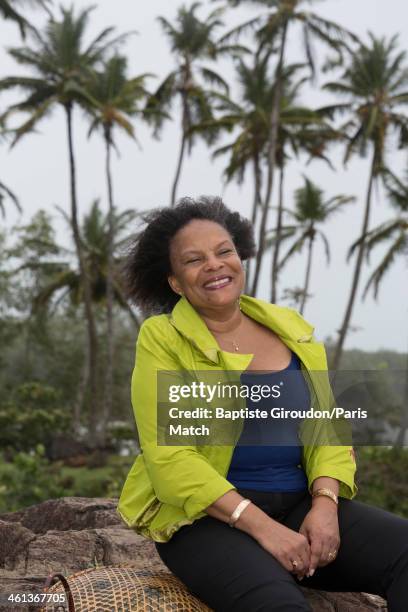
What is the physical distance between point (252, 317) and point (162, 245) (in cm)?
45

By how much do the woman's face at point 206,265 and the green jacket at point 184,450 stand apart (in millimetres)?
81

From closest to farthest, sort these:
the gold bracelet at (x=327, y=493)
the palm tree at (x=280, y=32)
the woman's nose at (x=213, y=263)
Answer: the gold bracelet at (x=327, y=493) → the woman's nose at (x=213, y=263) → the palm tree at (x=280, y=32)

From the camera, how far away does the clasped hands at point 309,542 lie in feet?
7.45

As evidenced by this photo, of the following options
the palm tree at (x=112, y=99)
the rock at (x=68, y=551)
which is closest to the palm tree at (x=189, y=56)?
the palm tree at (x=112, y=99)

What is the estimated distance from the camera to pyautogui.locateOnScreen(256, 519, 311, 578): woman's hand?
2262 millimetres

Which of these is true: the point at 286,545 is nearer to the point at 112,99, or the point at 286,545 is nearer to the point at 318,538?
the point at 318,538

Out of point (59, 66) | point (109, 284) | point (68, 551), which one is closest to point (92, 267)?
point (109, 284)

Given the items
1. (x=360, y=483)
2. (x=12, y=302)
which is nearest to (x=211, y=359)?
(x=360, y=483)

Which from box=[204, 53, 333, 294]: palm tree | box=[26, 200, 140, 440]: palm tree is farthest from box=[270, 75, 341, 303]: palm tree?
box=[26, 200, 140, 440]: palm tree

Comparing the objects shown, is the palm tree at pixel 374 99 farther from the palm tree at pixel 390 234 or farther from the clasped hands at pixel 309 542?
the clasped hands at pixel 309 542

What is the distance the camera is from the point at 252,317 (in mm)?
2924

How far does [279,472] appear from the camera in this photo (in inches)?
102

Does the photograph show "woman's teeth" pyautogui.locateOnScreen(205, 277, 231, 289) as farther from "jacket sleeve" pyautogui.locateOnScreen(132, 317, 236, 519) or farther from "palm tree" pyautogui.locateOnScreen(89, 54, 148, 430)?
"palm tree" pyautogui.locateOnScreen(89, 54, 148, 430)

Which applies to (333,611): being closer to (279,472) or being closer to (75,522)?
(279,472)
